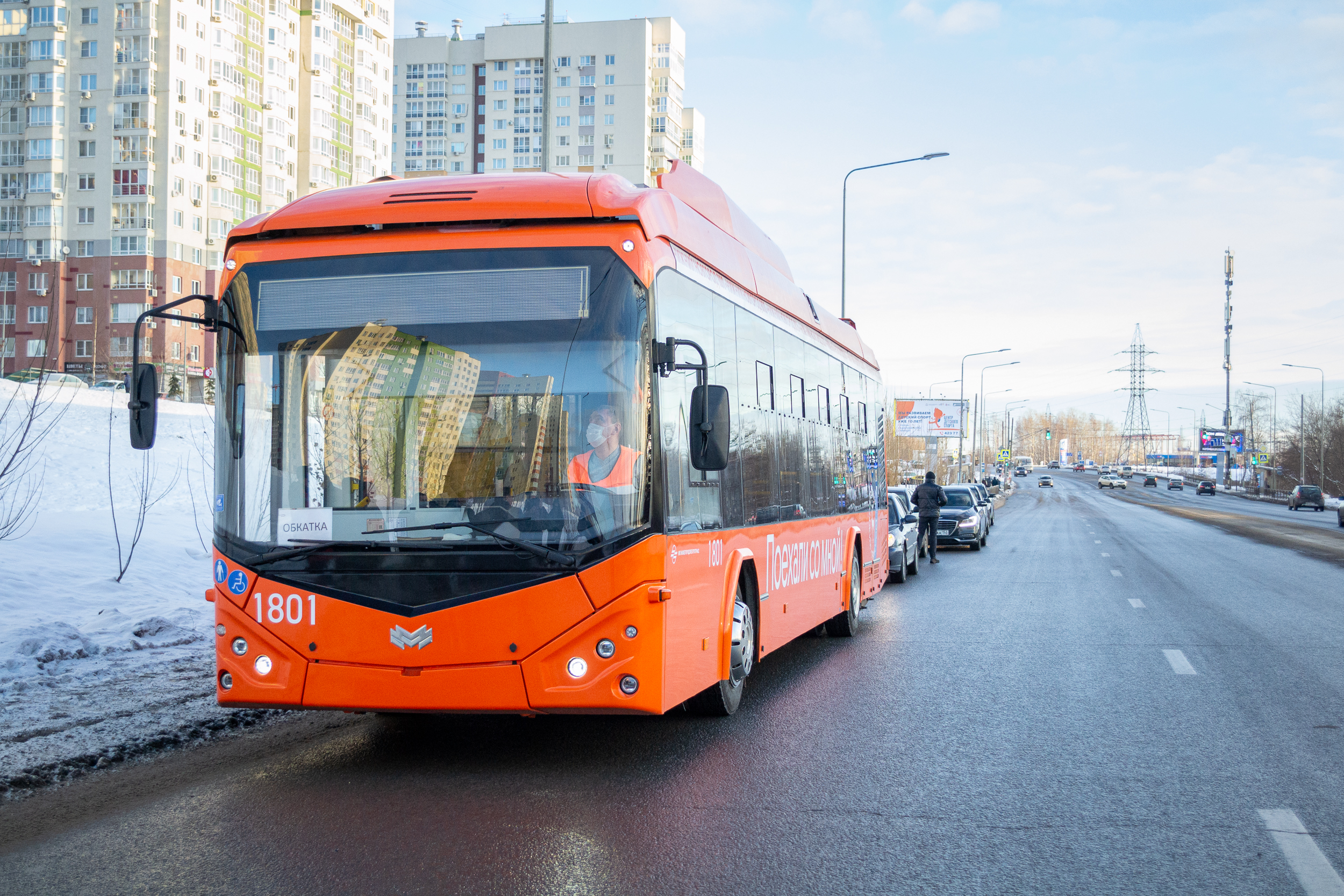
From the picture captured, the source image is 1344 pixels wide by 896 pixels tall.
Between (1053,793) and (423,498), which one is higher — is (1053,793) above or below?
below

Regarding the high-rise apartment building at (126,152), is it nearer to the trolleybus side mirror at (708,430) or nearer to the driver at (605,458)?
the driver at (605,458)

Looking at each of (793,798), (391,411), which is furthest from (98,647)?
(793,798)

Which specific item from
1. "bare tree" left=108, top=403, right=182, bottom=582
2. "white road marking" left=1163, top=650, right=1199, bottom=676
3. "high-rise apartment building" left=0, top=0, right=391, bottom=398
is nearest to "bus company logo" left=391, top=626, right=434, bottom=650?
"bare tree" left=108, top=403, right=182, bottom=582

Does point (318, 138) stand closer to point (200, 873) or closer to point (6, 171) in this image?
point (6, 171)

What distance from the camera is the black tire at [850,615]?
43.0 ft

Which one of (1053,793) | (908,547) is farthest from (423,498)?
(908,547)

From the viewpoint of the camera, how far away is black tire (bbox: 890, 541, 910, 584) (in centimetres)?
2075

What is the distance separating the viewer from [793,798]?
6266mm

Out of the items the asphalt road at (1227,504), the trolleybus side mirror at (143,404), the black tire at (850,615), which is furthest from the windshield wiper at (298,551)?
the asphalt road at (1227,504)

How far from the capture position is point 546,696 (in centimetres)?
636

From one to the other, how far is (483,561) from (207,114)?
83263 millimetres

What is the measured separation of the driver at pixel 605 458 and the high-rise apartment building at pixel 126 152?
74374 mm

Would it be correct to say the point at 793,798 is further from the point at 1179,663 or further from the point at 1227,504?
the point at 1227,504

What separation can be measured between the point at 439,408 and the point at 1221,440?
422 feet
